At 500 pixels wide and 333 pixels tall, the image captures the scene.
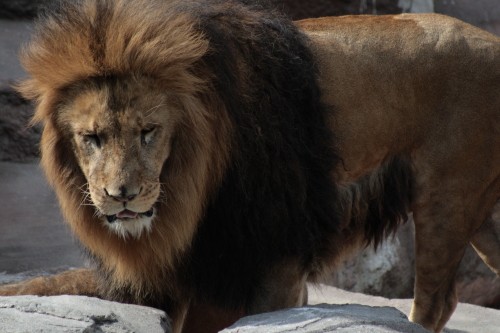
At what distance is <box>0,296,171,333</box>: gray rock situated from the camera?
3.38 meters

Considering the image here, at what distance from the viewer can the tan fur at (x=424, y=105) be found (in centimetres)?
459

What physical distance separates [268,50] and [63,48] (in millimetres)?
839

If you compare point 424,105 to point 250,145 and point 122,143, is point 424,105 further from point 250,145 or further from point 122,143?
point 122,143

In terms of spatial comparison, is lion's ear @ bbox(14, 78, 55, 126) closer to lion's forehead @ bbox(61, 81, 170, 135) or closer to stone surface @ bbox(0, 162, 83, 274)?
lion's forehead @ bbox(61, 81, 170, 135)

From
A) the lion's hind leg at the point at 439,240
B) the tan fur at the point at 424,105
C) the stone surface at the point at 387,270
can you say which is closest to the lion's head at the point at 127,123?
the tan fur at the point at 424,105

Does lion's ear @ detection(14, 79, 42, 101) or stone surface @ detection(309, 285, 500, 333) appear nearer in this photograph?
lion's ear @ detection(14, 79, 42, 101)

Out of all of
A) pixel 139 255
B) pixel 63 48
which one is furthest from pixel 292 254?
pixel 63 48

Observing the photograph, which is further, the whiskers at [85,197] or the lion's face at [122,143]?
the whiskers at [85,197]


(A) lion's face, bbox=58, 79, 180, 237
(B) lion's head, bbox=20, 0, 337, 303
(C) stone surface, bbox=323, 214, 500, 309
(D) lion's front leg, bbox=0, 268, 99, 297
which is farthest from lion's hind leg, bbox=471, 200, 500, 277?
(A) lion's face, bbox=58, 79, 180, 237

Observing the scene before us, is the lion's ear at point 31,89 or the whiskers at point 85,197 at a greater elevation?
the lion's ear at point 31,89

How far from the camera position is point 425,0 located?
8.51 m

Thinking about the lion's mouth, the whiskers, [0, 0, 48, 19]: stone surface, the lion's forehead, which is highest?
the lion's forehead

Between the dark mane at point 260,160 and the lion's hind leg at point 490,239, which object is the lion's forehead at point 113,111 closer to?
the dark mane at point 260,160

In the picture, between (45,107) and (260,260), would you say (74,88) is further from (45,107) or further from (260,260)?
(260,260)
